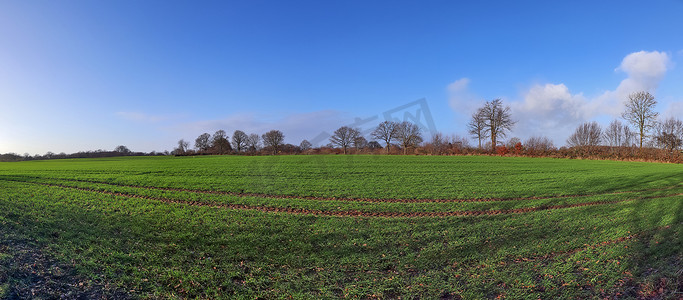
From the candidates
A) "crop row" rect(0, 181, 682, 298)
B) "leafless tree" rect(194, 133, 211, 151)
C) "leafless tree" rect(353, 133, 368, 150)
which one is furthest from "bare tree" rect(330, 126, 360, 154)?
"crop row" rect(0, 181, 682, 298)

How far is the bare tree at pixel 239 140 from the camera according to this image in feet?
300

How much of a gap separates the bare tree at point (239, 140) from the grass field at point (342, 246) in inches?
3035

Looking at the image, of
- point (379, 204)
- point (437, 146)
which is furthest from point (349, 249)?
point (437, 146)

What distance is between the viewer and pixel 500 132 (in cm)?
7281

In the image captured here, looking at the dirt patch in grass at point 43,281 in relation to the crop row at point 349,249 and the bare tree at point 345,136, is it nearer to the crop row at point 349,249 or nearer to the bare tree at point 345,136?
the crop row at point 349,249

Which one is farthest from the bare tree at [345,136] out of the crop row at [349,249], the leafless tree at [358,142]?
the crop row at [349,249]

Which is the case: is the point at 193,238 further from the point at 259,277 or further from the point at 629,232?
the point at 629,232

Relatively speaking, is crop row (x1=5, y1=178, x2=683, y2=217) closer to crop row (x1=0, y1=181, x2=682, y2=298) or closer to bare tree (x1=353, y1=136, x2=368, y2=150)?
crop row (x1=0, y1=181, x2=682, y2=298)

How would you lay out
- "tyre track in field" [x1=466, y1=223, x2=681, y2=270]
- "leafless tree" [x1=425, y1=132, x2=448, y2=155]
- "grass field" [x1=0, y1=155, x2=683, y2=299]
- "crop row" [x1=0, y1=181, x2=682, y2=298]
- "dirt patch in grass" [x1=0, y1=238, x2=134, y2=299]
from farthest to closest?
"leafless tree" [x1=425, y1=132, x2=448, y2=155]
"tyre track in field" [x1=466, y1=223, x2=681, y2=270]
"crop row" [x1=0, y1=181, x2=682, y2=298]
"grass field" [x1=0, y1=155, x2=683, y2=299]
"dirt patch in grass" [x1=0, y1=238, x2=134, y2=299]

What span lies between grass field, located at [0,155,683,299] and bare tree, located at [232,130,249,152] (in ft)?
253

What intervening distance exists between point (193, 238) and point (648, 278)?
35.7 ft

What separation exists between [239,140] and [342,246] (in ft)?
→ 293

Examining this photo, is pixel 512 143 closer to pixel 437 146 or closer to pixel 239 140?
pixel 437 146

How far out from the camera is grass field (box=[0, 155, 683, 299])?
19.1 ft
